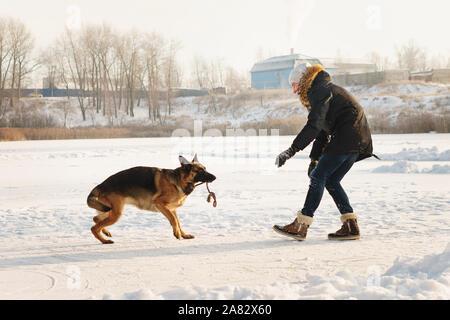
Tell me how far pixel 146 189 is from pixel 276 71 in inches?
2632

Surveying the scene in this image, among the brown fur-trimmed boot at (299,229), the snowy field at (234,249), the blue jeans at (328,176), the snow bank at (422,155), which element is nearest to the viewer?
the snowy field at (234,249)

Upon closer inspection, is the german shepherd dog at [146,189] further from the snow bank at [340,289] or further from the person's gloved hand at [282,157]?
the snow bank at [340,289]

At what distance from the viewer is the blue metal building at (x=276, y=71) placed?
6894cm

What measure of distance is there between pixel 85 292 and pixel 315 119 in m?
2.52

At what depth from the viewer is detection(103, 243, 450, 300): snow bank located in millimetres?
3250

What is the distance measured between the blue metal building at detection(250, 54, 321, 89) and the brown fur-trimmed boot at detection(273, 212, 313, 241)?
63624mm

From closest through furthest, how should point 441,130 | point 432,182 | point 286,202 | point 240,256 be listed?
point 240,256, point 286,202, point 432,182, point 441,130

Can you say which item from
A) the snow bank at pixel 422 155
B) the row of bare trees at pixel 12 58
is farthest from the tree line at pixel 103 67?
the snow bank at pixel 422 155

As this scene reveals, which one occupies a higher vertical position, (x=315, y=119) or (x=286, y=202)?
(x=315, y=119)

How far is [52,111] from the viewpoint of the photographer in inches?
2165

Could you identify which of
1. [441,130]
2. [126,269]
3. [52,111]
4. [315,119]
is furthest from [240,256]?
[52,111]

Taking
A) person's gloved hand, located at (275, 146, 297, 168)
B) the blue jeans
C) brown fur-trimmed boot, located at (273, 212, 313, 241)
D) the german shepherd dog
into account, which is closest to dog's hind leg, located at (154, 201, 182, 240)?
the german shepherd dog

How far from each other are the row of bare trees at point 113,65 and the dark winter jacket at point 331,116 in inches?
1972

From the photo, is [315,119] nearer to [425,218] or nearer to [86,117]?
[425,218]
